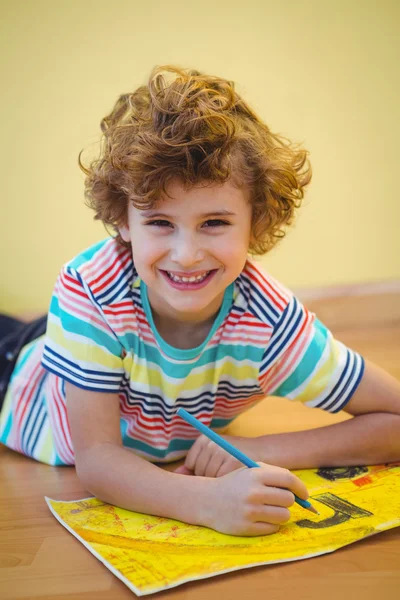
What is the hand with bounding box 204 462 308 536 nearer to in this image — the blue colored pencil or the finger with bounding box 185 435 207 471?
the blue colored pencil

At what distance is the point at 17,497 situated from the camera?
804mm

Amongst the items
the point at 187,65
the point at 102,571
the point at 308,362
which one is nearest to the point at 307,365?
the point at 308,362

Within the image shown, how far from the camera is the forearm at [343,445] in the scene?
0.80 meters

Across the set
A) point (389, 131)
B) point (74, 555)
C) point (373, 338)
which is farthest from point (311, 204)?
point (74, 555)

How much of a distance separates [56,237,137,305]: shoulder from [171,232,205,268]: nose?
0.40 ft

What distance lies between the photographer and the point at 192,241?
0.70 m

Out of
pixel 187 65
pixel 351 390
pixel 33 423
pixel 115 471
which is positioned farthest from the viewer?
pixel 187 65

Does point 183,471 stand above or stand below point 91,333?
below

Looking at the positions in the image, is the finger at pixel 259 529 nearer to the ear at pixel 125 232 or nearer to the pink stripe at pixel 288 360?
the pink stripe at pixel 288 360

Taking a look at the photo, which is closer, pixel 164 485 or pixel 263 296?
pixel 164 485

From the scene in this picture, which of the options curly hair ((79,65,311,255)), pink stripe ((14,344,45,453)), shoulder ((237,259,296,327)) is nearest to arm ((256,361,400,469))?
shoulder ((237,259,296,327))

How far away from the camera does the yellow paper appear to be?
1.90 feet

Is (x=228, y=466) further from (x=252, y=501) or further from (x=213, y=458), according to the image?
(x=252, y=501)

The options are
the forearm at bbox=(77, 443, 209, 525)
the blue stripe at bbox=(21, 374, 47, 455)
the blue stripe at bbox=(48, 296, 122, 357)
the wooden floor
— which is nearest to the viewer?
the wooden floor
